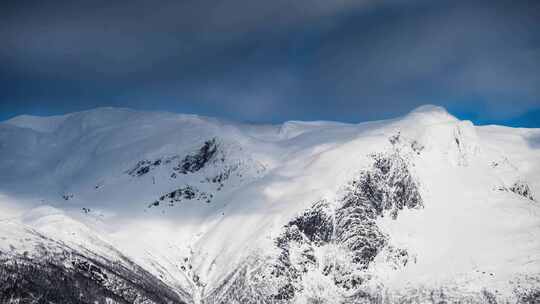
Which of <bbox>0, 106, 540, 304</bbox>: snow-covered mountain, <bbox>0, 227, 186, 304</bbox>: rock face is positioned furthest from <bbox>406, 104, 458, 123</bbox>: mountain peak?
<bbox>0, 227, 186, 304</bbox>: rock face

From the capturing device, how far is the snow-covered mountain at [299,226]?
4604 inches

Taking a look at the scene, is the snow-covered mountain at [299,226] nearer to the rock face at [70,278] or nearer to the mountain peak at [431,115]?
the rock face at [70,278]

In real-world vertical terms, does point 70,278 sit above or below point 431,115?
below

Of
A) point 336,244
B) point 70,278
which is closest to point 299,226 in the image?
point 336,244

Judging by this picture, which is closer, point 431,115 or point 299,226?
point 299,226

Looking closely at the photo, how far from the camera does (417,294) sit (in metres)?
123

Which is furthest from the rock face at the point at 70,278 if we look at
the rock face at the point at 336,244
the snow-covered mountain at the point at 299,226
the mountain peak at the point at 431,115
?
the mountain peak at the point at 431,115

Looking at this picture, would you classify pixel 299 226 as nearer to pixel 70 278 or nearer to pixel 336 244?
pixel 336 244

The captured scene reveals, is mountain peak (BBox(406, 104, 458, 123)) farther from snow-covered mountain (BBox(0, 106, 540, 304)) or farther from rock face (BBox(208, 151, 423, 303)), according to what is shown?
rock face (BBox(208, 151, 423, 303))

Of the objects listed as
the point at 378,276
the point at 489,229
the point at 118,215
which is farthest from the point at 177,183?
the point at 489,229

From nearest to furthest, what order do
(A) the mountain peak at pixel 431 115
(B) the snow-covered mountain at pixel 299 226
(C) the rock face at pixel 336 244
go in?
(B) the snow-covered mountain at pixel 299 226, (C) the rock face at pixel 336 244, (A) the mountain peak at pixel 431 115

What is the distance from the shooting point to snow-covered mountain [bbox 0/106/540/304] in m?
117

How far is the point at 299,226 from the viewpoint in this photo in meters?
140

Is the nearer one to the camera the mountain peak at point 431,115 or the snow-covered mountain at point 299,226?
the snow-covered mountain at point 299,226
